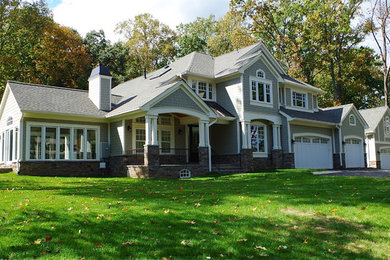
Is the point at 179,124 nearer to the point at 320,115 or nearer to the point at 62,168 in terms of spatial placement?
the point at 62,168

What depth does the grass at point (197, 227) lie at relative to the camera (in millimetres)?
4898

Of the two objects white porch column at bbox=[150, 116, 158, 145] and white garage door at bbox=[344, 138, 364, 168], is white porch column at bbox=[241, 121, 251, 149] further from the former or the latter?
white garage door at bbox=[344, 138, 364, 168]

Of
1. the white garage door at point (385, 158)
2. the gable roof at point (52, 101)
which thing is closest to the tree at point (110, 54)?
the gable roof at point (52, 101)

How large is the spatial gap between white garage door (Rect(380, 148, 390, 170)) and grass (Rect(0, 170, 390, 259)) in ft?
94.2

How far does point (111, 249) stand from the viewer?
489 cm

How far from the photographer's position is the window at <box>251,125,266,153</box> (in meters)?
22.3

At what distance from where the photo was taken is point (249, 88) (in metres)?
21.7

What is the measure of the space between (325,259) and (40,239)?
4.09 m

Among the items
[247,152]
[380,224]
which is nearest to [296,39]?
[247,152]

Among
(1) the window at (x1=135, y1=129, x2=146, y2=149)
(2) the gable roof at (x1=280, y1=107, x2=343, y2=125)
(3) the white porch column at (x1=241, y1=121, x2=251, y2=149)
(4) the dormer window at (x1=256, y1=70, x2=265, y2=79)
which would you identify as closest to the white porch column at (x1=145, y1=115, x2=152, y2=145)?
(1) the window at (x1=135, y1=129, x2=146, y2=149)

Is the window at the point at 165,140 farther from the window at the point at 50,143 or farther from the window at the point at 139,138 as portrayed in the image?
the window at the point at 50,143

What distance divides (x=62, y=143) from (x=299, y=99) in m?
17.4

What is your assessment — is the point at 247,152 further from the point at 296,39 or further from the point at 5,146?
the point at 296,39

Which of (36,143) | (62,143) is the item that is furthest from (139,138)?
(36,143)
